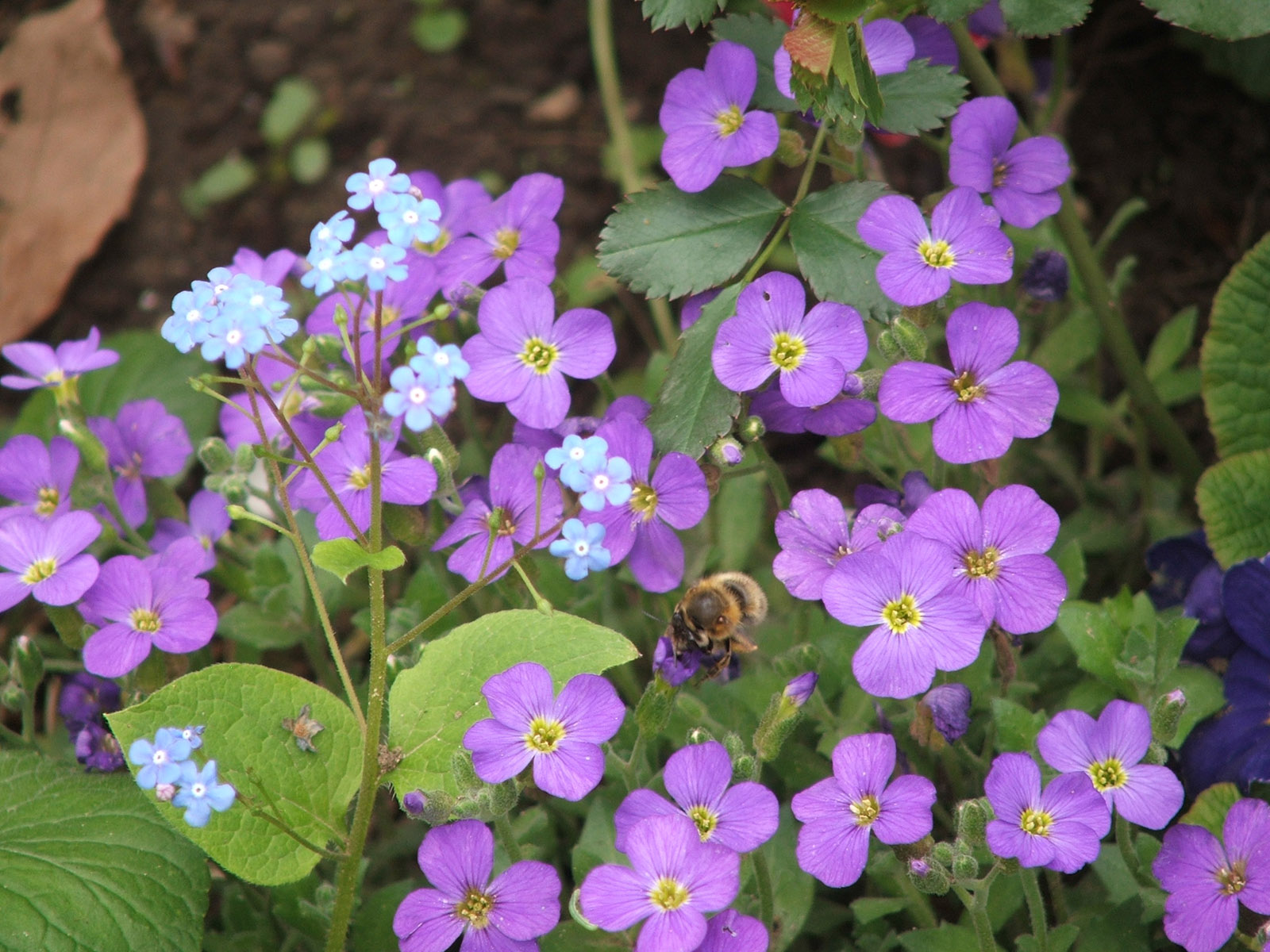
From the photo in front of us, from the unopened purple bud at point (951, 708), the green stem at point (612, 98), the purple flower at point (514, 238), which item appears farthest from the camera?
the green stem at point (612, 98)

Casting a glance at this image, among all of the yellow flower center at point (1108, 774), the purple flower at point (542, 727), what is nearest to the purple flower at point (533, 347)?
the purple flower at point (542, 727)

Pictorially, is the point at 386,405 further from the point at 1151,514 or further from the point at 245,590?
the point at 1151,514

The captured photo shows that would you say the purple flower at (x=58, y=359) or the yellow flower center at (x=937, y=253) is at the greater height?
the yellow flower center at (x=937, y=253)

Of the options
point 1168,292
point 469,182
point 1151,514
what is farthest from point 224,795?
point 1168,292

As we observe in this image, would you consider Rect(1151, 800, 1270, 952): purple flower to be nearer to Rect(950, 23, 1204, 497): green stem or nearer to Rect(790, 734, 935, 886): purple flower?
Rect(790, 734, 935, 886): purple flower

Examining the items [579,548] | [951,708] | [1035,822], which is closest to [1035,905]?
[1035,822]

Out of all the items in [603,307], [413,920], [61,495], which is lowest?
[603,307]

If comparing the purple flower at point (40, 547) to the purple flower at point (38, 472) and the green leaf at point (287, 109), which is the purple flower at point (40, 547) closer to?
the purple flower at point (38, 472)
